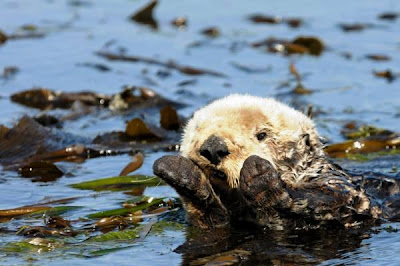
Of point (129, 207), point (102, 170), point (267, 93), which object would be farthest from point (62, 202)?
point (267, 93)

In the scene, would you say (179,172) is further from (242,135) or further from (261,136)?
(261,136)

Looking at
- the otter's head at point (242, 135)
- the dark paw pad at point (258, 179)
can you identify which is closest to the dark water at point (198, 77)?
the dark paw pad at point (258, 179)

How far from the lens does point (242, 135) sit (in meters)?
4.78

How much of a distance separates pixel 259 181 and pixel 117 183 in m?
1.82

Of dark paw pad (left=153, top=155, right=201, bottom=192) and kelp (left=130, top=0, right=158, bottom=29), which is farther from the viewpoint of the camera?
kelp (left=130, top=0, right=158, bottom=29)

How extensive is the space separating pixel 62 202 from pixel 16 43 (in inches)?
236

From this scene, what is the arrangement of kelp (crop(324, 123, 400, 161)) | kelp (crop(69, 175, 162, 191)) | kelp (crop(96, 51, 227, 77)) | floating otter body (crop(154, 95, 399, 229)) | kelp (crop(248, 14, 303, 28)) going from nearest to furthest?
floating otter body (crop(154, 95, 399, 229)), kelp (crop(69, 175, 162, 191)), kelp (crop(324, 123, 400, 161)), kelp (crop(96, 51, 227, 77)), kelp (crop(248, 14, 303, 28))

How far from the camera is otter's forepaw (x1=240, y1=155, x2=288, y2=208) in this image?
4461mm

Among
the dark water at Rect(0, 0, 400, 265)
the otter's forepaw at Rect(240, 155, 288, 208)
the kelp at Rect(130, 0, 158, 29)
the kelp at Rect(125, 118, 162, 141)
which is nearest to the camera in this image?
the otter's forepaw at Rect(240, 155, 288, 208)

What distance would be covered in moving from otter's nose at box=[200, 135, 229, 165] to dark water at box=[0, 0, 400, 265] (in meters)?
0.51

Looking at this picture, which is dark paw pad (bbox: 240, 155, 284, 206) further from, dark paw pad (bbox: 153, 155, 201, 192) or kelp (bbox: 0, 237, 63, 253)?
kelp (bbox: 0, 237, 63, 253)

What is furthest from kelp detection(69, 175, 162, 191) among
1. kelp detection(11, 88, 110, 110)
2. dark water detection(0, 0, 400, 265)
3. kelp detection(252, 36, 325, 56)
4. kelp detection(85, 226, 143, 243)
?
kelp detection(252, 36, 325, 56)

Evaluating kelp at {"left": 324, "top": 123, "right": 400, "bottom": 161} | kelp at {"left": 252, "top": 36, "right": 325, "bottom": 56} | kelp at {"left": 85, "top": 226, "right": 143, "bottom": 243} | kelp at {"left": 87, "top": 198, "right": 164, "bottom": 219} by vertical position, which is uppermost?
kelp at {"left": 85, "top": 226, "right": 143, "bottom": 243}

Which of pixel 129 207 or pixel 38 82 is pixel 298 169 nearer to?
pixel 129 207
